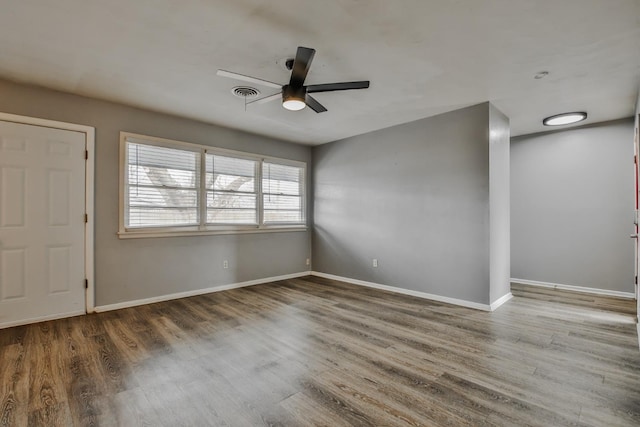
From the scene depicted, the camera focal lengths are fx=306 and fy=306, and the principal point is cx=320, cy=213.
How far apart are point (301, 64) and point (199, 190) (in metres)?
2.95

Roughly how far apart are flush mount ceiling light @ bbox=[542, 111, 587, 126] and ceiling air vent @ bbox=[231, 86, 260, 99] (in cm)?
414

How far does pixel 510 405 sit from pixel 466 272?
2.27 metres

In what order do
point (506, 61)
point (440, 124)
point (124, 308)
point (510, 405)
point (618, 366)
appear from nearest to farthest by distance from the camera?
point (510, 405)
point (618, 366)
point (506, 61)
point (124, 308)
point (440, 124)

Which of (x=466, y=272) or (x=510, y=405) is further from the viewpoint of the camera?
(x=466, y=272)

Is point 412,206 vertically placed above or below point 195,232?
above

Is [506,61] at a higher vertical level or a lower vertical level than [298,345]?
higher

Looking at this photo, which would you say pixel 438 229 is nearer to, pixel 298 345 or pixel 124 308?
pixel 298 345

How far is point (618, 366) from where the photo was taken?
2439mm

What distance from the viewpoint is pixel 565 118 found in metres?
4.31

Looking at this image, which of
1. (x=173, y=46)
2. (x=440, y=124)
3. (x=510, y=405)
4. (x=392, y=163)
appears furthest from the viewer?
(x=392, y=163)

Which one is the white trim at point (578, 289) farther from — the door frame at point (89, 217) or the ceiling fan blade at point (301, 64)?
the door frame at point (89, 217)

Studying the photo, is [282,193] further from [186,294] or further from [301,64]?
[301,64]

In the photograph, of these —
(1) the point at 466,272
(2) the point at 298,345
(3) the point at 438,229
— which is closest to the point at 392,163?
(3) the point at 438,229

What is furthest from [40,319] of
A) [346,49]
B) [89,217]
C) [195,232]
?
[346,49]
